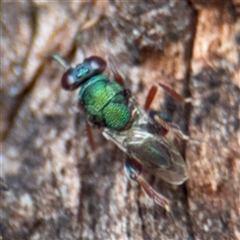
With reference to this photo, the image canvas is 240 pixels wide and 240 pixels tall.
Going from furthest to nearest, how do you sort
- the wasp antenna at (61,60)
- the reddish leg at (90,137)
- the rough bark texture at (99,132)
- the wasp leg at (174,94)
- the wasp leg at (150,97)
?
the wasp antenna at (61,60) < the reddish leg at (90,137) < the wasp leg at (150,97) < the wasp leg at (174,94) < the rough bark texture at (99,132)

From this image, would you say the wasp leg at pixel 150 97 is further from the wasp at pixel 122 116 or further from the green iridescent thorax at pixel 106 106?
the green iridescent thorax at pixel 106 106

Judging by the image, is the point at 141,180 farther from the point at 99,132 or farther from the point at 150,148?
the point at 99,132

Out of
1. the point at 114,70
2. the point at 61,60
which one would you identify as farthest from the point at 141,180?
the point at 61,60

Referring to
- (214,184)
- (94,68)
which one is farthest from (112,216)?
(94,68)

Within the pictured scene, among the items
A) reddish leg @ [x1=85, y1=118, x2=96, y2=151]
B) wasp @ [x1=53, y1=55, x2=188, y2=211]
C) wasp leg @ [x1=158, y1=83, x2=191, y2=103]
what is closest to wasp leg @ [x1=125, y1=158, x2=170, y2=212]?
wasp @ [x1=53, y1=55, x2=188, y2=211]

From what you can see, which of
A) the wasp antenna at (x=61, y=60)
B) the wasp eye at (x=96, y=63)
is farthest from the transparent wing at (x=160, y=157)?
the wasp antenna at (x=61, y=60)

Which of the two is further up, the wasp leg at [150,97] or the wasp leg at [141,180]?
the wasp leg at [150,97]

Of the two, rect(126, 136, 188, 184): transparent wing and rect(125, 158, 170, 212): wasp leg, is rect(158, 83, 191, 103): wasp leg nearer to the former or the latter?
rect(126, 136, 188, 184): transparent wing

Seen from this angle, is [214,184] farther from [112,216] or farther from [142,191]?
[112,216]
